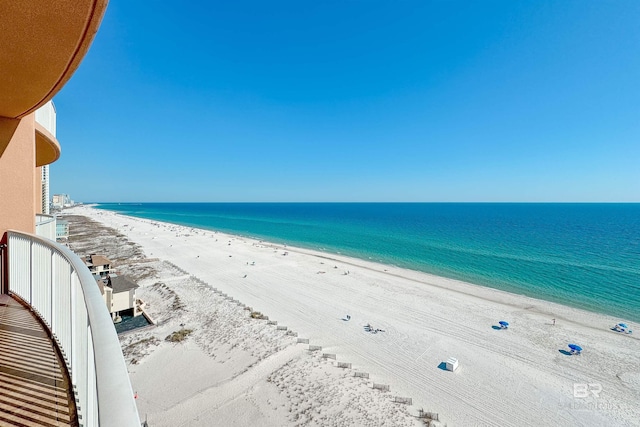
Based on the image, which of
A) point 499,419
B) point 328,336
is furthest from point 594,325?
point 328,336

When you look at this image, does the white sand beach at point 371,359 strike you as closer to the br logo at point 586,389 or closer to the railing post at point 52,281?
the br logo at point 586,389

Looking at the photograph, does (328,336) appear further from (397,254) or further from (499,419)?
(397,254)

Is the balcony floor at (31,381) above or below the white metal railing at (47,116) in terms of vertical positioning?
below

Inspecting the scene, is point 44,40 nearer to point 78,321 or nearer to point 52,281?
point 52,281

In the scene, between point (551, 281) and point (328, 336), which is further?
point (551, 281)

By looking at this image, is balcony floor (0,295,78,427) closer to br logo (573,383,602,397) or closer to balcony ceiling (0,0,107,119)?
balcony ceiling (0,0,107,119)

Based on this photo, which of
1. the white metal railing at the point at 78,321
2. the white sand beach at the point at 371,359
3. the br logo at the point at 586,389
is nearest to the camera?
the white metal railing at the point at 78,321

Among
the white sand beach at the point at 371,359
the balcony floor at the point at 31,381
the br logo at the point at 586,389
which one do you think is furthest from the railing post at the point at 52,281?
the br logo at the point at 586,389
